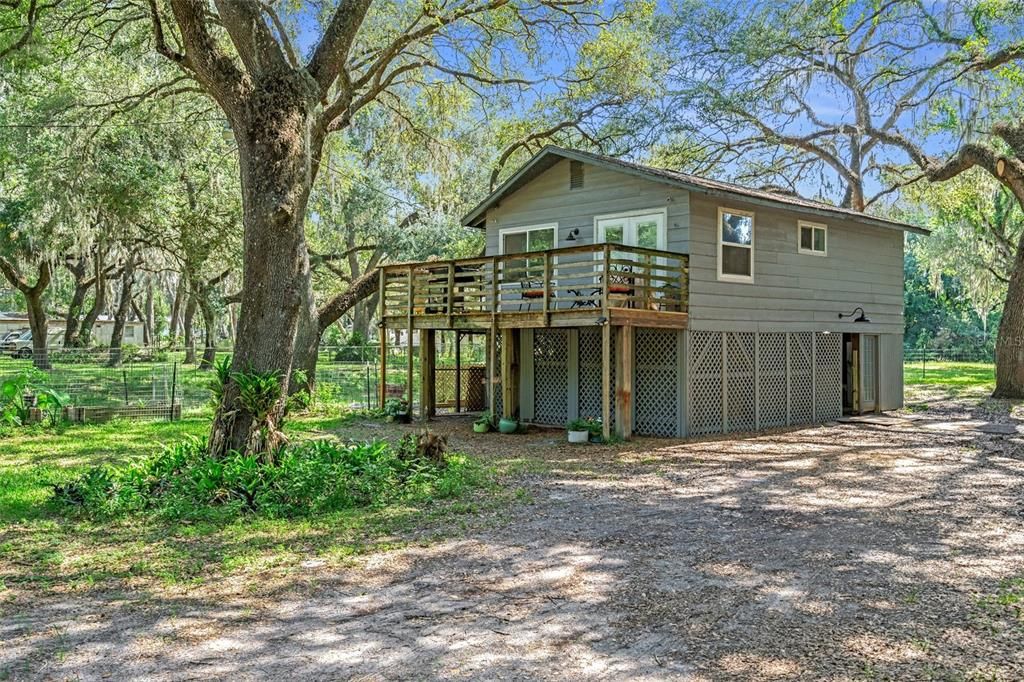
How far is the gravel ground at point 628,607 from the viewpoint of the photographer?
413cm

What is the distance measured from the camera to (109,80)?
18.1 meters

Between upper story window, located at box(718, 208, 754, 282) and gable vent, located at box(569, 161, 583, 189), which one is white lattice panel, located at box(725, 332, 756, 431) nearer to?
upper story window, located at box(718, 208, 754, 282)

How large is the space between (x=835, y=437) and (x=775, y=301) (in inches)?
117

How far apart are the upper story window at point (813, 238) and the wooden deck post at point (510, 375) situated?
6.06 m

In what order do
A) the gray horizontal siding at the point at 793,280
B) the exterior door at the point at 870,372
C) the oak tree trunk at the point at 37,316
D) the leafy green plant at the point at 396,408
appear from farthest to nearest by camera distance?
1. the oak tree trunk at the point at 37,316
2. the exterior door at the point at 870,372
3. the leafy green plant at the point at 396,408
4. the gray horizontal siding at the point at 793,280

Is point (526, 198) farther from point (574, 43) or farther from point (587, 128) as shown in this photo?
point (587, 128)

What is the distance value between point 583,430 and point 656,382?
2008 mm

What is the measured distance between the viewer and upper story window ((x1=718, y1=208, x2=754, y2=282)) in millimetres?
14828

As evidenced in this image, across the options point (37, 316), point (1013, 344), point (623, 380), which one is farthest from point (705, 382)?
point (37, 316)

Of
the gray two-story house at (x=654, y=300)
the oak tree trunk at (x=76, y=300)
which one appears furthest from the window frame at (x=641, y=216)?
the oak tree trunk at (x=76, y=300)

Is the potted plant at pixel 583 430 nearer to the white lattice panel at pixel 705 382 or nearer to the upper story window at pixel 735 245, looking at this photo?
the white lattice panel at pixel 705 382

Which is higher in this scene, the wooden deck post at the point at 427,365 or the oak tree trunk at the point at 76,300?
the oak tree trunk at the point at 76,300

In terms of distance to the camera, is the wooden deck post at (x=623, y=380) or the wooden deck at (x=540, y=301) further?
the wooden deck post at (x=623, y=380)

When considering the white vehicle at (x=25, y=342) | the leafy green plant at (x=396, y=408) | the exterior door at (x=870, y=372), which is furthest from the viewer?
the white vehicle at (x=25, y=342)
